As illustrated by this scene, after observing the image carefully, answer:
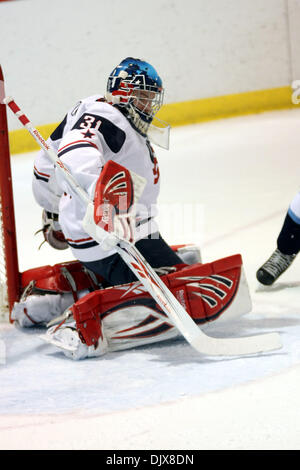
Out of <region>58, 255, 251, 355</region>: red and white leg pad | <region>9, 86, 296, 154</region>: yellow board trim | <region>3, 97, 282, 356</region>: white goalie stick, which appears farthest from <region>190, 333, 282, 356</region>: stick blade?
<region>9, 86, 296, 154</region>: yellow board trim

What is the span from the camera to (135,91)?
80.4 inches

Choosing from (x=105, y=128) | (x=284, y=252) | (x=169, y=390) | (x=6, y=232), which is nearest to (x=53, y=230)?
(x=6, y=232)

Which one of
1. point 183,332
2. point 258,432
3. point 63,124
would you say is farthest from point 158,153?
point 258,432

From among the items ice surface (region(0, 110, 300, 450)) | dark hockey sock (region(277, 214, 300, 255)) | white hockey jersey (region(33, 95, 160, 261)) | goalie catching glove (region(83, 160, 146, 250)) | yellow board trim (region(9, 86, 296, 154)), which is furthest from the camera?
yellow board trim (region(9, 86, 296, 154))

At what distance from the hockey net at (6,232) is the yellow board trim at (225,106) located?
3.45 metres

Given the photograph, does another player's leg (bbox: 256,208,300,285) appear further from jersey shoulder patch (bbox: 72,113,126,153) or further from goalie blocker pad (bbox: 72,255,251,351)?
jersey shoulder patch (bbox: 72,113,126,153)

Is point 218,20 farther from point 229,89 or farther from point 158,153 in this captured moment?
point 158,153

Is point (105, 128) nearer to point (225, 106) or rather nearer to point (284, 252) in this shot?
point (284, 252)

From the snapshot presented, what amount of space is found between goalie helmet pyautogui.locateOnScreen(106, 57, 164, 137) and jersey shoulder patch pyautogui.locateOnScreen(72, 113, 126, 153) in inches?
3.5

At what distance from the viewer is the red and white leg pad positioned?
1880 millimetres

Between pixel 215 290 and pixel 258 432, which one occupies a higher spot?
pixel 258 432

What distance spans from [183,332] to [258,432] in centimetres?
50

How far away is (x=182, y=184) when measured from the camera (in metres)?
4.18
